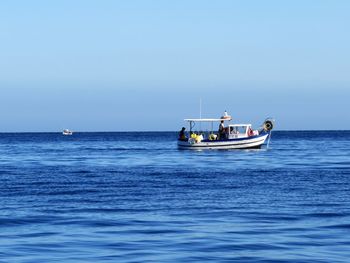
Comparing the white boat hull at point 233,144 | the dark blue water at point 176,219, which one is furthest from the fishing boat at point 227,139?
the dark blue water at point 176,219

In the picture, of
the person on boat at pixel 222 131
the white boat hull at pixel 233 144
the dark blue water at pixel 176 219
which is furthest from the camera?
the person on boat at pixel 222 131

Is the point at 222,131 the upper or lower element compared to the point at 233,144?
upper

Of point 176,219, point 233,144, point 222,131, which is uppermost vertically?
point 222,131

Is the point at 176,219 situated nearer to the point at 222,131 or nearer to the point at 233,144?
the point at 233,144

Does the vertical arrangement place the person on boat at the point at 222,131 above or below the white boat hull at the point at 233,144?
above

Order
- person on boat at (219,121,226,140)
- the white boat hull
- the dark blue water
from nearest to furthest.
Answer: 1. the dark blue water
2. the white boat hull
3. person on boat at (219,121,226,140)

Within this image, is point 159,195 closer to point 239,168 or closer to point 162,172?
point 162,172

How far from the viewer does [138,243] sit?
2048 cm

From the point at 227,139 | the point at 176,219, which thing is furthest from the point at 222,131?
the point at 176,219

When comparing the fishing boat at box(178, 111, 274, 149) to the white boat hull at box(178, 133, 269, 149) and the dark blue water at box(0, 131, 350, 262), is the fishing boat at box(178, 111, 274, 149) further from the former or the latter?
the dark blue water at box(0, 131, 350, 262)

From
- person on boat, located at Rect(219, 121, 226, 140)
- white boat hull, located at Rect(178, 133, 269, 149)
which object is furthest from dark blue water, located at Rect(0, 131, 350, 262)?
person on boat, located at Rect(219, 121, 226, 140)

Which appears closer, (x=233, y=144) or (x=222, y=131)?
(x=233, y=144)

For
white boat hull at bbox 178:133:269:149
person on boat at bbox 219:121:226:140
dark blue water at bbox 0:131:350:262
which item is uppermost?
person on boat at bbox 219:121:226:140

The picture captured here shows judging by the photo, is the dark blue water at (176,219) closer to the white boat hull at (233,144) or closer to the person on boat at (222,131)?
the white boat hull at (233,144)
